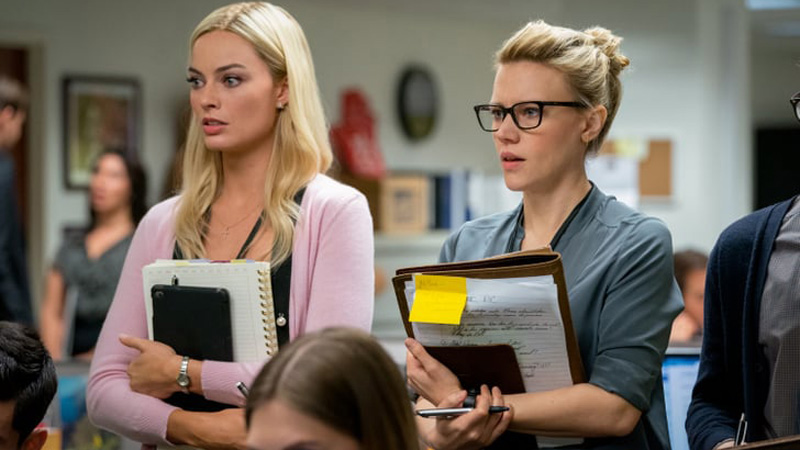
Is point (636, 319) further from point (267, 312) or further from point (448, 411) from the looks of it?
point (267, 312)

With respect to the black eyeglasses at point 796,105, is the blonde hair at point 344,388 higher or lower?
lower

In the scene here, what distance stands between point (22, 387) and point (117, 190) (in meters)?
3.05

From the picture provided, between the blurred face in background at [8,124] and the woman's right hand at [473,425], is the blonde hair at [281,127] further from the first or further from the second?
the blurred face in background at [8,124]

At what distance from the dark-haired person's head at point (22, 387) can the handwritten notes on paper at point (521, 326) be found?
2.40 ft

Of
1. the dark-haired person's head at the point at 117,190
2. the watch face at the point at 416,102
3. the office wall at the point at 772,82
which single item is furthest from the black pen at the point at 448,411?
the office wall at the point at 772,82

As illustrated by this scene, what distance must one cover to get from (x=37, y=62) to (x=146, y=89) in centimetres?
62

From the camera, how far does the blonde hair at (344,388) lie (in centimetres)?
124

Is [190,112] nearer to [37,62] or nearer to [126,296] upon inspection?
[126,296]

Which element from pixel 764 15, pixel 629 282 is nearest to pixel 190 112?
pixel 629 282

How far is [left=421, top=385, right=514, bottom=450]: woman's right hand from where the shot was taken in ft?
5.56

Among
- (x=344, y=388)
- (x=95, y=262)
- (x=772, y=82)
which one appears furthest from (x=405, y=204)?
(x=344, y=388)

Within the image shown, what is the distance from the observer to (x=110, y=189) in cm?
505

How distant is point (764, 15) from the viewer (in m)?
8.33

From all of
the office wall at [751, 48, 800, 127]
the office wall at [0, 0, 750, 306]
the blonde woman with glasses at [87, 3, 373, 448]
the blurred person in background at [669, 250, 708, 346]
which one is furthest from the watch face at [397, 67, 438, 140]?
the blonde woman with glasses at [87, 3, 373, 448]
